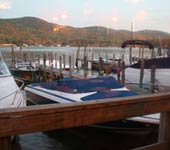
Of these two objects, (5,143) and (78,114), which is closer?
(5,143)

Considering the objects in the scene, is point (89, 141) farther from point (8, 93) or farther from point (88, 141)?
point (8, 93)

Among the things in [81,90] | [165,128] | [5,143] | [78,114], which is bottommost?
[81,90]

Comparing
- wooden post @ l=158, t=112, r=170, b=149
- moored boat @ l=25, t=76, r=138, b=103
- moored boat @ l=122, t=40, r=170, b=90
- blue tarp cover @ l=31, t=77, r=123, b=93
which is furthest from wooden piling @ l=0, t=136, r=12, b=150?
moored boat @ l=122, t=40, r=170, b=90

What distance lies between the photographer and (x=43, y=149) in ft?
35.5

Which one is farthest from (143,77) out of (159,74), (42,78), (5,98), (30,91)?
(42,78)

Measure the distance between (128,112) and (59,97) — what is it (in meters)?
7.69

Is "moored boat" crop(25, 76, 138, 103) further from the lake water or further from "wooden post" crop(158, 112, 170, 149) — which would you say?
"wooden post" crop(158, 112, 170, 149)

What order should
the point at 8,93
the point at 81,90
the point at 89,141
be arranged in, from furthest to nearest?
the point at 81,90 → the point at 89,141 → the point at 8,93

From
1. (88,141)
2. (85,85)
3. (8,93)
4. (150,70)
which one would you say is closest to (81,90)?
(85,85)

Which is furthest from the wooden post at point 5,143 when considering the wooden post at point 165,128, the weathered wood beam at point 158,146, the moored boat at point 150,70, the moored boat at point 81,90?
the moored boat at point 150,70

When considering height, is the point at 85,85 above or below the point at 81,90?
above

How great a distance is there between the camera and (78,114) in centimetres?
324

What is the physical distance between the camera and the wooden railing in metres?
2.84

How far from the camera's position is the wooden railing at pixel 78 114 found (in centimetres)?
284
